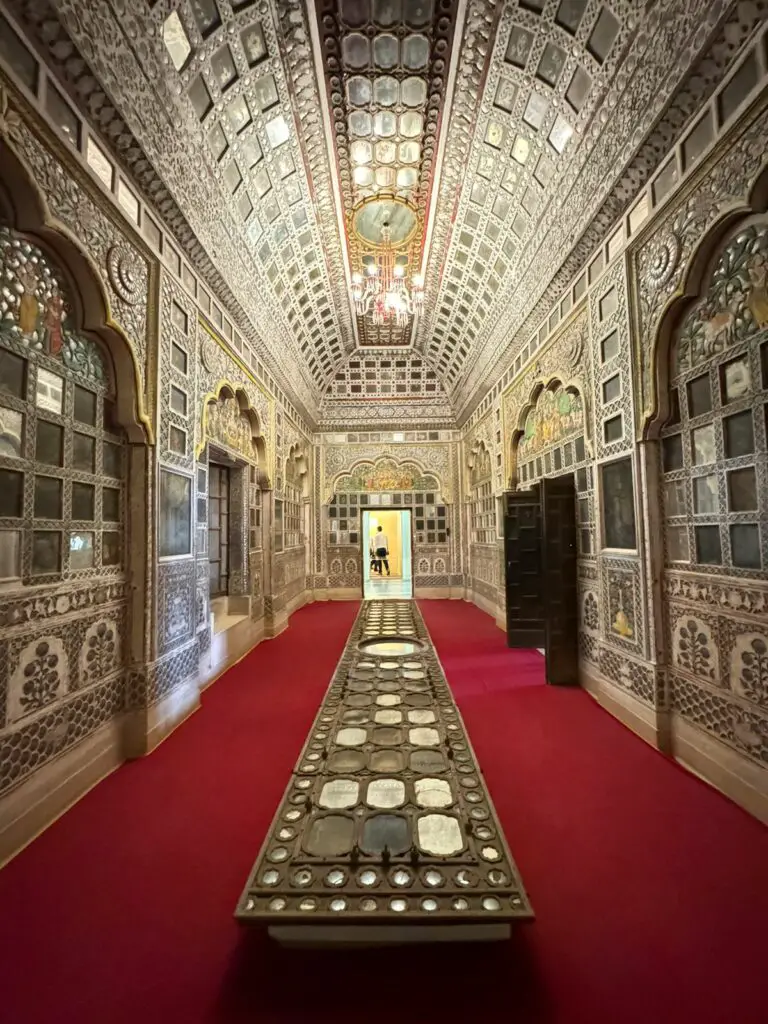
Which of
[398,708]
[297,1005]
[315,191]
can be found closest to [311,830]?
[297,1005]

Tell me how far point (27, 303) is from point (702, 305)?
4.22 meters

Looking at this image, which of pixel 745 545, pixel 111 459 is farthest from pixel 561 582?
pixel 111 459

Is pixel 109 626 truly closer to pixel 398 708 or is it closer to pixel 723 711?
pixel 398 708

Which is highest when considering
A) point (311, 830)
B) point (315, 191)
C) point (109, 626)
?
point (315, 191)

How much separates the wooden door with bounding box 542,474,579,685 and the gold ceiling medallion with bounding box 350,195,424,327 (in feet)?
11.2

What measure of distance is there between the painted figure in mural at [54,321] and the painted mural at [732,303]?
4.19m

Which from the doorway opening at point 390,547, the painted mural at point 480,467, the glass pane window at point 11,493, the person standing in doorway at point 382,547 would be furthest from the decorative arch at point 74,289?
Answer: the person standing in doorway at point 382,547

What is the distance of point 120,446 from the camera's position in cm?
363

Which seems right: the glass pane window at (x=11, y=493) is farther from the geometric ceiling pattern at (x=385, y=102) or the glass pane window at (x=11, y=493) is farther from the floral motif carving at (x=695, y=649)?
the geometric ceiling pattern at (x=385, y=102)

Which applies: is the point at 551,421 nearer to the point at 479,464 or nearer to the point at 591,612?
the point at 591,612

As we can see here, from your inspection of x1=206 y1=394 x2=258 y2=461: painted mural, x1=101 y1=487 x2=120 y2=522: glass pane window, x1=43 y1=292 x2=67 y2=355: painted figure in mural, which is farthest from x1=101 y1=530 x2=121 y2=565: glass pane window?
x1=206 y1=394 x2=258 y2=461: painted mural

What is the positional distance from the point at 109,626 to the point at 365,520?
8685 millimetres

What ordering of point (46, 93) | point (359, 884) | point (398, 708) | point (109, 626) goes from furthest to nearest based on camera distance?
point (398, 708), point (109, 626), point (46, 93), point (359, 884)

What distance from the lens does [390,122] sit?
16.9 ft
